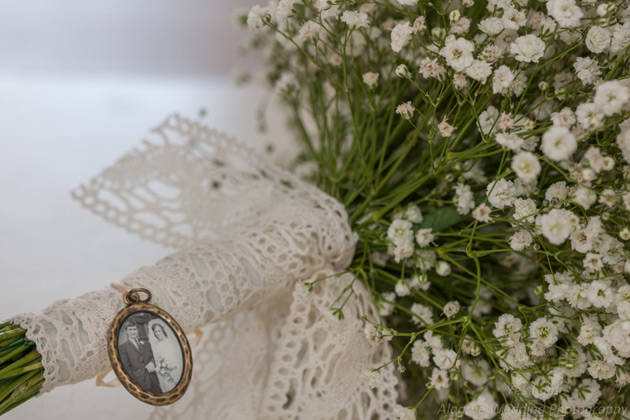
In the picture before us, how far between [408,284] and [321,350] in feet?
0.43

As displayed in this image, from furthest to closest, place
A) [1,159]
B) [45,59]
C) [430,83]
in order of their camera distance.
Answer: [45,59], [1,159], [430,83]

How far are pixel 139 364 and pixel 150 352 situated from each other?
16 millimetres

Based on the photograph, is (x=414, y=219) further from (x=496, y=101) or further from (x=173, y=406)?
(x=173, y=406)

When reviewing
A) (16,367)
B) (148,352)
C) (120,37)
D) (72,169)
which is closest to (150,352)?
(148,352)

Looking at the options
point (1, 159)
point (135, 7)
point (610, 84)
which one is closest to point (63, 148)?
point (1, 159)

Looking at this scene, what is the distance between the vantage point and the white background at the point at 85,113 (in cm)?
88

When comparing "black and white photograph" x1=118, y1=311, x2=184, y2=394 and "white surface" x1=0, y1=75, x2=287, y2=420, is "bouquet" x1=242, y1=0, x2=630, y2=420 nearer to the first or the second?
"black and white photograph" x1=118, y1=311, x2=184, y2=394

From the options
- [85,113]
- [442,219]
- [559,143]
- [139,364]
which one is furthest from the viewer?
[85,113]

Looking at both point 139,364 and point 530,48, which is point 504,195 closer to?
point 530,48

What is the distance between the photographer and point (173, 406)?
0.76 metres

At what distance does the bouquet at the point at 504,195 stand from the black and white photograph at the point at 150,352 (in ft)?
0.61

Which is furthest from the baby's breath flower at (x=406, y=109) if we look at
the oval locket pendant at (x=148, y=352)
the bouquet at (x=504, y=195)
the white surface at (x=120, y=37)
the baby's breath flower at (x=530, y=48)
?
the white surface at (x=120, y=37)

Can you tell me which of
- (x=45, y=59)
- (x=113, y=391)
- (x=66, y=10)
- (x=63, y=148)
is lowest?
(x=113, y=391)

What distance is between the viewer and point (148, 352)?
620 millimetres
